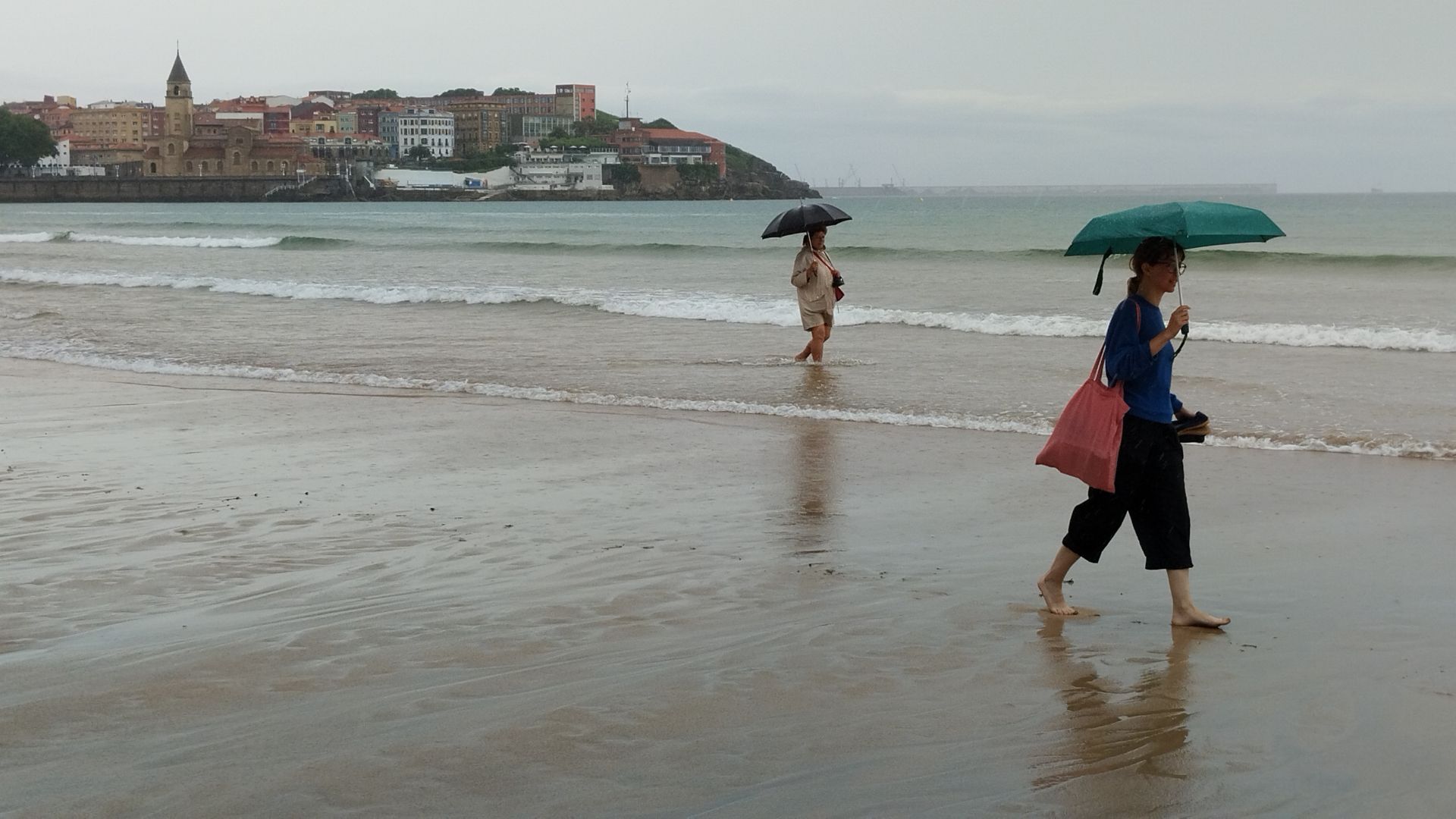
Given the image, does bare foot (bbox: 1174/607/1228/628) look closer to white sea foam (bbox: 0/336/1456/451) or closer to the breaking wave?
white sea foam (bbox: 0/336/1456/451)

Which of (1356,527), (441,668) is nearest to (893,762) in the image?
(441,668)

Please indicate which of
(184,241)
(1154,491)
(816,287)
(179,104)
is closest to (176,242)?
(184,241)

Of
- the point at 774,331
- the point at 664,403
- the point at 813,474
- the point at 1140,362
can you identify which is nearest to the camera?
the point at 1140,362

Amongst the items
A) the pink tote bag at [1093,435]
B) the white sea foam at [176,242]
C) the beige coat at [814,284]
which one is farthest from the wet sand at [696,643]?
the white sea foam at [176,242]

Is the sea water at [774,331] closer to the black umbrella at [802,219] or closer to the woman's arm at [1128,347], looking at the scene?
the black umbrella at [802,219]

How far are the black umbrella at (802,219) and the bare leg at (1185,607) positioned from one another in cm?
792

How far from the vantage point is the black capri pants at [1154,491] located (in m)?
4.55

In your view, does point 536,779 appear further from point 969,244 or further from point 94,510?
point 969,244

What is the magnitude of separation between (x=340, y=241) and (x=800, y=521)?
43665 millimetres

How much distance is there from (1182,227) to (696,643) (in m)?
2.11

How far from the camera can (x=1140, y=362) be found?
175 inches

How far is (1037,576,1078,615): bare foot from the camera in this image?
15.4 ft

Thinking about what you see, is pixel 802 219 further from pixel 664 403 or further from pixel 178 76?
pixel 178 76

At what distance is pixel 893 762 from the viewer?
11.0 feet
